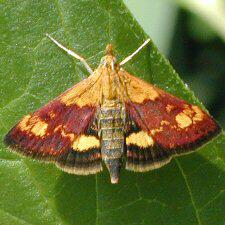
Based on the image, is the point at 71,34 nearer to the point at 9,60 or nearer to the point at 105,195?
the point at 9,60

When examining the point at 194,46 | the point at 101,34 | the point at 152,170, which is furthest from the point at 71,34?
the point at 194,46

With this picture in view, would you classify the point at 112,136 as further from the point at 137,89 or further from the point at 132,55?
the point at 132,55

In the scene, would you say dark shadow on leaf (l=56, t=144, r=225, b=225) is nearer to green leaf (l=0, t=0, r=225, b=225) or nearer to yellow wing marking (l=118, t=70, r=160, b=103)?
green leaf (l=0, t=0, r=225, b=225)

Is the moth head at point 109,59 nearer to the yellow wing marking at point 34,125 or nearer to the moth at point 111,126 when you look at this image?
the moth at point 111,126

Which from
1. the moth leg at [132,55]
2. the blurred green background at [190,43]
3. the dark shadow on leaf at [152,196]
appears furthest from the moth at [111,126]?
the blurred green background at [190,43]

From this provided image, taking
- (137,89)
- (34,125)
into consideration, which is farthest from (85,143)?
(137,89)
